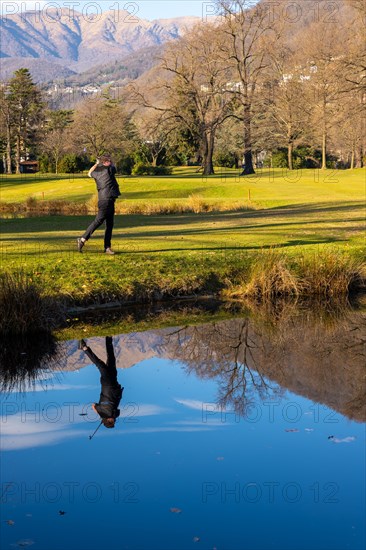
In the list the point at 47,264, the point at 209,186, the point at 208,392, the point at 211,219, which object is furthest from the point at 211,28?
the point at 208,392

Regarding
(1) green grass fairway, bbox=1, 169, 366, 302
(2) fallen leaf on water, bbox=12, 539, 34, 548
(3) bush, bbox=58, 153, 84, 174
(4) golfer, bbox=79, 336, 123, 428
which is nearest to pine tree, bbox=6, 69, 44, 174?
(3) bush, bbox=58, 153, 84, 174

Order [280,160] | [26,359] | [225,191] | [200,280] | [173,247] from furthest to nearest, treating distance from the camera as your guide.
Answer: [280,160]
[225,191]
[173,247]
[200,280]
[26,359]

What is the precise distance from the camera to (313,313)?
16.2m

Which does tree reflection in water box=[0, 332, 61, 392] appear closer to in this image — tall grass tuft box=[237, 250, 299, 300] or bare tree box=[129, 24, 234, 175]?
tall grass tuft box=[237, 250, 299, 300]

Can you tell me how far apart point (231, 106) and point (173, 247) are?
203 ft

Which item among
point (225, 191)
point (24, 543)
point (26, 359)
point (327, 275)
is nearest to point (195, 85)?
point (225, 191)

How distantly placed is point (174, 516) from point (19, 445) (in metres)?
2.54

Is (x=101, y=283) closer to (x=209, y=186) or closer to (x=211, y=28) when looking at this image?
(x=209, y=186)

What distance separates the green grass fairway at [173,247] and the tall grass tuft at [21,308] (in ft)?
4.67

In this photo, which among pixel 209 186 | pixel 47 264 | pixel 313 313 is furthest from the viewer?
pixel 209 186

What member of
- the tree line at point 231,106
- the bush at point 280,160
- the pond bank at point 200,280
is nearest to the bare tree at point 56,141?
the tree line at point 231,106

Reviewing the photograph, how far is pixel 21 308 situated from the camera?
546 inches

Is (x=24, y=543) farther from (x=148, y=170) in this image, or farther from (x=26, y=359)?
(x=148, y=170)

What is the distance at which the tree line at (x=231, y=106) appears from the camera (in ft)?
208
